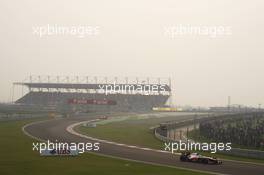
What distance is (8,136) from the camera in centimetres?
5472

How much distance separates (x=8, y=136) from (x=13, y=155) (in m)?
17.4

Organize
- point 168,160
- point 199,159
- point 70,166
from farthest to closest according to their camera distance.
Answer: point 168,160 → point 199,159 → point 70,166

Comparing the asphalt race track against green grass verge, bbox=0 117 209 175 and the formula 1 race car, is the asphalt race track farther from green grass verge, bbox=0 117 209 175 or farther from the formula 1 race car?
green grass verge, bbox=0 117 209 175

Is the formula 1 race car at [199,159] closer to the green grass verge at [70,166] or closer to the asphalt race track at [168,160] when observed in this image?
the asphalt race track at [168,160]

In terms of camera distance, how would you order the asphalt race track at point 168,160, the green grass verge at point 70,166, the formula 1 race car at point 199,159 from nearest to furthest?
the green grass verge at point 70,166 → the asphalt race track at point 168,160 → the formula 1 race car at point 199,159

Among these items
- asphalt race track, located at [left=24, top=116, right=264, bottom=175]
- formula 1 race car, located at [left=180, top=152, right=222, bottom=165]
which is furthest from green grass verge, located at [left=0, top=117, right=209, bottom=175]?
formula 1 race car, located at [left=180, top=152, right=222, bottom=165]

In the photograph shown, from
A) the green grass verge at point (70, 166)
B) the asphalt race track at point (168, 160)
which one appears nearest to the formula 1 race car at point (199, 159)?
the asphalt race track at point (168, 160)

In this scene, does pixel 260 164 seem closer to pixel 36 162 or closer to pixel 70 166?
pixel 70 166

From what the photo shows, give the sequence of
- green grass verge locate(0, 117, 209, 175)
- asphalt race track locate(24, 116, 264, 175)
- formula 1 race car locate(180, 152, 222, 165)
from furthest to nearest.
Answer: formula 1 race car locate(180, 152, 222, 165), asphalt race track locate(24, 116, 264, 175), green grass verge locate(0, 117, 209, 175)

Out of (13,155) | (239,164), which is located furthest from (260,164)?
(13,155)

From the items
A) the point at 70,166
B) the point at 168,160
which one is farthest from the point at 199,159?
the point at 70,166

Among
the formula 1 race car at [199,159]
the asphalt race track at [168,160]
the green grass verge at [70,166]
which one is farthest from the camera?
the formula 1 race car at [199,159]

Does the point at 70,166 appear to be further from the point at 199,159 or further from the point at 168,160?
the point at 199,159

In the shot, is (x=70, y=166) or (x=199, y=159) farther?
(x=199, y=159)
